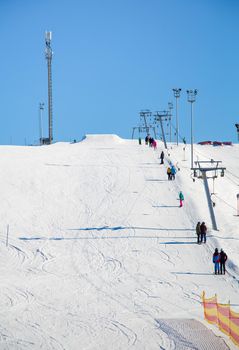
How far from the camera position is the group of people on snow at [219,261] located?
69.5ft

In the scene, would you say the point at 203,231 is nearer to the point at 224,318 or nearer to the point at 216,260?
the point at 216,260

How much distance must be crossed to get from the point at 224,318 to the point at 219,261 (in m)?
7.00

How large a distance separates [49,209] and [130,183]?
303 inches

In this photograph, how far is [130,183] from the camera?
38.9 metres

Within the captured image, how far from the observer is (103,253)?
24.6 m

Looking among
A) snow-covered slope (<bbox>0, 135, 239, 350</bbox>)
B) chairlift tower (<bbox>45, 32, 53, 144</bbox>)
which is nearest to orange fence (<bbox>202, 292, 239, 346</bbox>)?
snow-covered slope (<bbox>0, 135, 239, 350</bbox>)

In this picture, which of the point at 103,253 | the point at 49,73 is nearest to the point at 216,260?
the point at 103,253

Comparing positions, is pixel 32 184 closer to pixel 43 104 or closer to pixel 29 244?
pixel 29 244

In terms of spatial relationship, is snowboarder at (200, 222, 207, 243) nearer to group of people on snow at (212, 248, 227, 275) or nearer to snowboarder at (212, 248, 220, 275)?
group of people on snow at (212, 248, 227, 275)

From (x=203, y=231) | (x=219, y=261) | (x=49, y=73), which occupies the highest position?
(x=49, y=73)

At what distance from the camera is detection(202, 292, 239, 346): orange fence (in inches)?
532

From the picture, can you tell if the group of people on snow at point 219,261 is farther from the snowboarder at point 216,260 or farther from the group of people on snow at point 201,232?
the group of people on snow at point 201,232

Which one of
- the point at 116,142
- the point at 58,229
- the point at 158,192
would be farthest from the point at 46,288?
the point at 116,142

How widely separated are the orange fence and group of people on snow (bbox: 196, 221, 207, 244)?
832 cm
